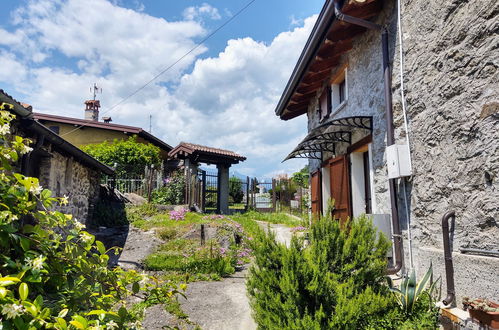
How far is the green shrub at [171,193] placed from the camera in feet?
42.6

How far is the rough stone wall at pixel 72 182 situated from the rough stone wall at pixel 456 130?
21.1 ft

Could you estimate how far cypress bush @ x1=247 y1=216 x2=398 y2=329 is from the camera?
2.84m

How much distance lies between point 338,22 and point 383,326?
4.37 meters

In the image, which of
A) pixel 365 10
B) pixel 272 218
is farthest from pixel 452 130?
pixel 272 218

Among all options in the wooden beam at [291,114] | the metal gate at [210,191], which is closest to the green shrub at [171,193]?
the metal gate at [210,191]

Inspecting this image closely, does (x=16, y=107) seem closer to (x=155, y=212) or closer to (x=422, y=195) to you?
(x=422, y=195)

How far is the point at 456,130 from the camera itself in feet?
11.1

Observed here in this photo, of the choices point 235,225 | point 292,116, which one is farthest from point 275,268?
point 292,116

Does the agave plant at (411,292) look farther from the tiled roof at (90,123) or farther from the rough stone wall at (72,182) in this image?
the tiled roof at (90,123)

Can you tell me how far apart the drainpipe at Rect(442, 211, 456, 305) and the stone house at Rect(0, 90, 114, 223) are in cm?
543

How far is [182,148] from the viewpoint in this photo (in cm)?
1434

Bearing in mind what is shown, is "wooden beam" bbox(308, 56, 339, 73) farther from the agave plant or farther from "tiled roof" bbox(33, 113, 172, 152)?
"tiled roof" bbox(33, 113, 172, 152)

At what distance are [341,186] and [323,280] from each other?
3.51 m

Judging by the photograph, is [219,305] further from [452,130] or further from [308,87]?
[308,87]
